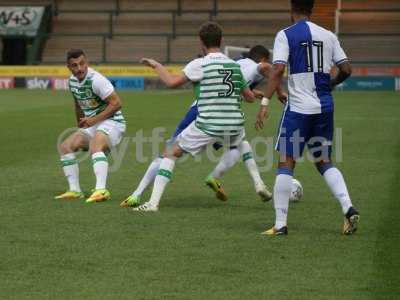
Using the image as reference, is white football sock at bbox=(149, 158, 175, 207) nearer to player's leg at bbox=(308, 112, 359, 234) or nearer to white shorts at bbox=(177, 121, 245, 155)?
white shorts at bbox=(177, 121, 245, 155)

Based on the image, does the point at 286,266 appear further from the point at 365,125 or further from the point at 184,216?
the point at 365,125

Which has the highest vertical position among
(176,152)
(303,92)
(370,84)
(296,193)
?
(303,92)

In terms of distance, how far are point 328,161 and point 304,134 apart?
388 mm

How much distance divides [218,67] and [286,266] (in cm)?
310

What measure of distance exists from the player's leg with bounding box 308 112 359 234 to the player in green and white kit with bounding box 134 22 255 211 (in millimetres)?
1376

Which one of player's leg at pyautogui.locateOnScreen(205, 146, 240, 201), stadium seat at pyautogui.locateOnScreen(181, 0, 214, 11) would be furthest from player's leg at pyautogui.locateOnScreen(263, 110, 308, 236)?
stadium seat at pyautogui.locateOnScreen(181, 0, 214, 11)

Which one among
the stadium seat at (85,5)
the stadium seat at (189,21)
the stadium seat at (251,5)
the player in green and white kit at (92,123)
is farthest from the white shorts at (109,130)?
the stadium seat at (85,5)

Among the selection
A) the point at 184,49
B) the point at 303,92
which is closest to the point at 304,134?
the point at 303,92

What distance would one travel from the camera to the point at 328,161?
935 cm

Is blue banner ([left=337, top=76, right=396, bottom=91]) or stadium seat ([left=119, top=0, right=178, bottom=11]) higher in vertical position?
stadium seat ([left=119, top=0, right=178, bottom=11])

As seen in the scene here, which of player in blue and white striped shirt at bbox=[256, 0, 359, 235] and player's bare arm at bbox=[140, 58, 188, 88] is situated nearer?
player in blue and white striped shirt at bbox=[256, 0, 359, 235]

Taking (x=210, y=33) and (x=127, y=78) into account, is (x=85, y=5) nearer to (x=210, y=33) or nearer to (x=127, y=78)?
(x=127, y=78)

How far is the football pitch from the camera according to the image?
7.02 metres

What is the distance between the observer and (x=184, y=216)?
33.9 ft
